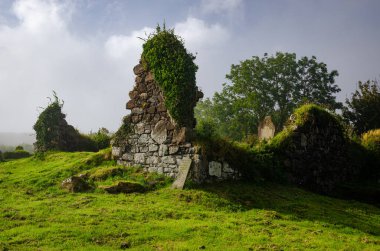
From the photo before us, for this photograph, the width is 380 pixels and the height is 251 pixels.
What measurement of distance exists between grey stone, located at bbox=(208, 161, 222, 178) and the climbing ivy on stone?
5.12 ft

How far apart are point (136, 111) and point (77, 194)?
3.82 meters

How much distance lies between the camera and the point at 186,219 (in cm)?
813

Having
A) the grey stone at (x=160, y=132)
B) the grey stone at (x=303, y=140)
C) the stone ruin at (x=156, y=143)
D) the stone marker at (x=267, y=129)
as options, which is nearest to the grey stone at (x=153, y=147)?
the stone ruin at (x=156, y=143)

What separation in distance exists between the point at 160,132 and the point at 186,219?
14.9ft

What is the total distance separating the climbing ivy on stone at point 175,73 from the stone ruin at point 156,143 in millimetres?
335

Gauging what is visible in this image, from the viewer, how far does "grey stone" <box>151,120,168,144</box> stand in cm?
1202

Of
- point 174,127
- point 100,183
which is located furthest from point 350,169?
point 100,183

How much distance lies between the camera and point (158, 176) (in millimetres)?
11594

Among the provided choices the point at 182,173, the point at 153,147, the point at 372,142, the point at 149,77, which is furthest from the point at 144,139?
the point at 372,142

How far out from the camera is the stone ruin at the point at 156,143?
11.2m

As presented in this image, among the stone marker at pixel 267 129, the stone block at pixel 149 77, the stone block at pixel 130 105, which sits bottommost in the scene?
the stone marker at pixel 267 129

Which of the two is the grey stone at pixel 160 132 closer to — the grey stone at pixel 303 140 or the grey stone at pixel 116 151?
the grey stone at pixel 116 151

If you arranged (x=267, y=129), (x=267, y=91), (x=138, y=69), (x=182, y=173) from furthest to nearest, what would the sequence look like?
(x=267, y=91) < (x=267, y=129) < (x=138, y=69) < (x=182, y=173)

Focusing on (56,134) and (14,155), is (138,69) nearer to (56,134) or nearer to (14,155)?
(56,134)
